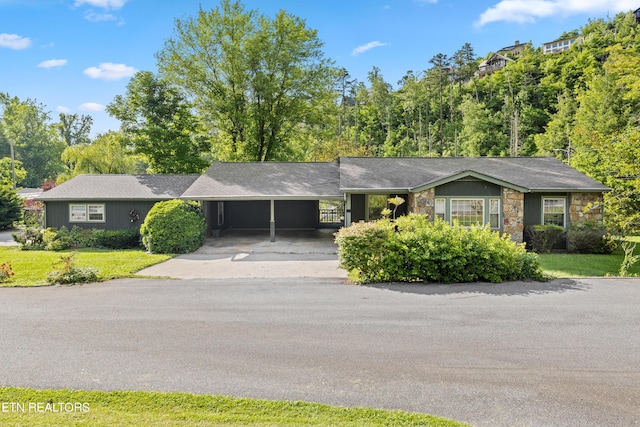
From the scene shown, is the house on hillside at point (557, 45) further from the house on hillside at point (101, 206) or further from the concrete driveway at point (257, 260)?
the house on hillside at point (101, 206)

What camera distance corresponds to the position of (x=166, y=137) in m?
27.2

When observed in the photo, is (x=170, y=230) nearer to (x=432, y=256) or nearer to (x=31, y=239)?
(x=31, y=239)

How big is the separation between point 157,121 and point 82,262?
16.2 metres

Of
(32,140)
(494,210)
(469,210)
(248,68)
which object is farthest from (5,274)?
(32,140)

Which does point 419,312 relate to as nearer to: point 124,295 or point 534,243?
point 124,295

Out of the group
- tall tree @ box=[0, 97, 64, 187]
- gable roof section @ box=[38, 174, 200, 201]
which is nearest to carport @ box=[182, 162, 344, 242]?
gable roof section @ box=[38, 174, 200, 201]

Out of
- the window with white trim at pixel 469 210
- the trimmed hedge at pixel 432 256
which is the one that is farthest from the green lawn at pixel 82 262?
the window with white trim at pixel 469 210

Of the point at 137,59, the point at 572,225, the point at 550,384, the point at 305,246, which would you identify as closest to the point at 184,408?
the point at 550,384

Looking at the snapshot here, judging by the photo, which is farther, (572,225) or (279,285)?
(572,225)

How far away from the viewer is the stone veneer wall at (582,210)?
54.3 feet

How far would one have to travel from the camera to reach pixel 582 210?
1659 centimetres

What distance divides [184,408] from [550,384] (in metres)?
4.34

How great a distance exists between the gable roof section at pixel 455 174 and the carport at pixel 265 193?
4.22 feet

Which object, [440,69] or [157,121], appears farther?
[440,69]
